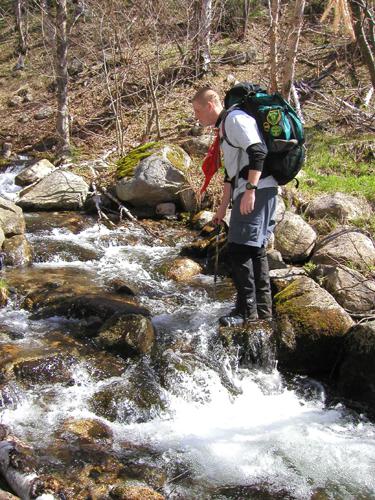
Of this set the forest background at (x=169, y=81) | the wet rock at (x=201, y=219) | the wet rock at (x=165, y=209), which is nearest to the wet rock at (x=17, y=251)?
the wet rock at (x=165, y=209)

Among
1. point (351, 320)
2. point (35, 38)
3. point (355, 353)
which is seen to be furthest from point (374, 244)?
point (35, 38)

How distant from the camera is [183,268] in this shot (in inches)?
282

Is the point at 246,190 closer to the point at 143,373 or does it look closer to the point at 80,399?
the point at 143,373

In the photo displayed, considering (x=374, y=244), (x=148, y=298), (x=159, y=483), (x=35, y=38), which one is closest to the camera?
(x=159, y=483)

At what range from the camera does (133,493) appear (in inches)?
137

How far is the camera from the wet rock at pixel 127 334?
5082mm

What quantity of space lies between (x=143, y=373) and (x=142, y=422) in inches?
21.8

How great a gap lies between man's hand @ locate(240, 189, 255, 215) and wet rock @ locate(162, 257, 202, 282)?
106 inches

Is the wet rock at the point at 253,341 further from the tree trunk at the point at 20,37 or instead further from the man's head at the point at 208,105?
the tree trunk at the point at 20,37

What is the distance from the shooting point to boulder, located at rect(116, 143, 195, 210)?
911 cm

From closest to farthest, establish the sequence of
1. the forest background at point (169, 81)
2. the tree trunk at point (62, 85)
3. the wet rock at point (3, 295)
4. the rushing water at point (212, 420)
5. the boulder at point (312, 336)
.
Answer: the rushing water at point (212, 420) < the boulder at point (312, 336) < the wet rock at point (3, 295) < the forest background at point (169, 81) < the tree trunk at point (62, 85)

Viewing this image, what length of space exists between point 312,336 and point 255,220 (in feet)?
4.62

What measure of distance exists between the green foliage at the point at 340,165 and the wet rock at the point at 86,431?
5806 mm

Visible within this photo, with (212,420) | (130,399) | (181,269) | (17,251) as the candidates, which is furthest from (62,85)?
(212,420)
